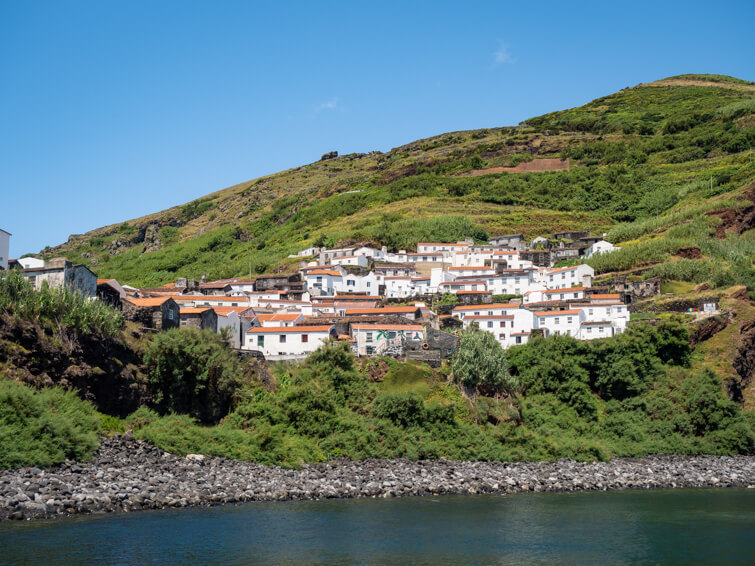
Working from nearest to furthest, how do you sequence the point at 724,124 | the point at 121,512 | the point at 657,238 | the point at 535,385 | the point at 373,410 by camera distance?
the point at 121,512 → the point at 373,410 → the point at 535,385 → the point at 657,238 → the point at 724,124

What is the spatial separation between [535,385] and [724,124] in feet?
424

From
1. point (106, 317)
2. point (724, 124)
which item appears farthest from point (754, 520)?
point (724, 124)

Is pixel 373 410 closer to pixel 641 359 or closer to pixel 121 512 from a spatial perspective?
pixel 121 512

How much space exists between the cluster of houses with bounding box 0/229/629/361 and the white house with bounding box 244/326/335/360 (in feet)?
0.25

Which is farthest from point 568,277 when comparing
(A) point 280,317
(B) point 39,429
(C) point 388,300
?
(B) point 39,429

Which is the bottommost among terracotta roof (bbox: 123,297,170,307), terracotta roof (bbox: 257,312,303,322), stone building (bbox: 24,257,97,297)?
terracotta roof (bbox: 257,312,303,322)

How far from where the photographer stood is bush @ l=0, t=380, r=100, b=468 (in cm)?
3228

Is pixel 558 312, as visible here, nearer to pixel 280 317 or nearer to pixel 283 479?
pixel 280 317

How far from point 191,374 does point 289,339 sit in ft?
38.9

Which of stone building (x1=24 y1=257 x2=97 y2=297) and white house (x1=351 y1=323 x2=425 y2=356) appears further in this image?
white house (x1=351 y1=323 x2=425 y2=356)

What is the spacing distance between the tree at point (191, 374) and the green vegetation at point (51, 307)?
3151 millimetres

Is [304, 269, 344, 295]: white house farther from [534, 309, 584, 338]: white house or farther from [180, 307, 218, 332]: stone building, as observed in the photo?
[180, 307, 218, 332]: stone building

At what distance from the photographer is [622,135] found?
173 metres

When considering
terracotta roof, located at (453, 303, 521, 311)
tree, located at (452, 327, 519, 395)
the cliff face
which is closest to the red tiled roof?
tree, located at (452, 327, 519, 395)
